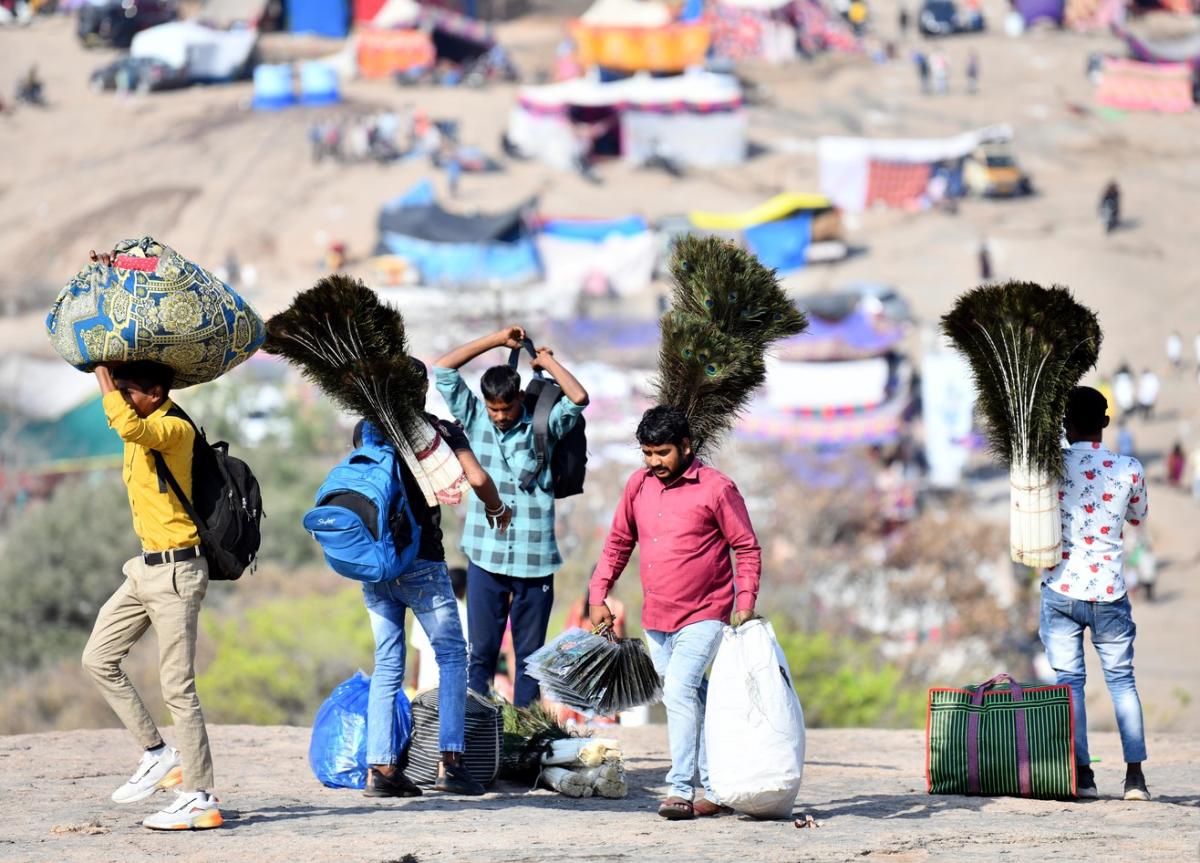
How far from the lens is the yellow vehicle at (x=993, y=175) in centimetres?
5203

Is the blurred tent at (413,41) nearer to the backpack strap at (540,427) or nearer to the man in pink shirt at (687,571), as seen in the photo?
the backpack strap at (540,427)

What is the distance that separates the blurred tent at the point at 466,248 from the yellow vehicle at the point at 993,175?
1428 centimetres

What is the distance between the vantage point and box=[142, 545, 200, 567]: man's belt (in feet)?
19.2

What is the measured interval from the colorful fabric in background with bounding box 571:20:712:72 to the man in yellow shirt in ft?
182

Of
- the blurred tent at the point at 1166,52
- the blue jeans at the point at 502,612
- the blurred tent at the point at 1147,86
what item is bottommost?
the blue jeans at the point at 502,612

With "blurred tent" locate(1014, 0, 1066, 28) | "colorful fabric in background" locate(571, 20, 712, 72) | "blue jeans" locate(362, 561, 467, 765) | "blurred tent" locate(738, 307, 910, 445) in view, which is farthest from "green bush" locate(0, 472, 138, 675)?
"blurred tent" locate(1014, 0, 1066, 28)

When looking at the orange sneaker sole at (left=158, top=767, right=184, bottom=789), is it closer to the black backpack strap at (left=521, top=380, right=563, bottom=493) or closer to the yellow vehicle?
the black backpack strap at (left=521, top=380, right=563, bottom=493)

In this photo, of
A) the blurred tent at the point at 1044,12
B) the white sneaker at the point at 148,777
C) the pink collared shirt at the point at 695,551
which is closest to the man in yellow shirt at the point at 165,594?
the white sneaker at the point at 148,777

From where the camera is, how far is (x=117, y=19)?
68000mm

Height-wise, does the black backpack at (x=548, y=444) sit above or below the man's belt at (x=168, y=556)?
above

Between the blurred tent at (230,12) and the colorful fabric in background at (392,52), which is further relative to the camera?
the blurred tent at (230,12)

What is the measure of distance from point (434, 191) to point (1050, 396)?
A: 156 feet

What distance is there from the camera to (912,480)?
1330 inches

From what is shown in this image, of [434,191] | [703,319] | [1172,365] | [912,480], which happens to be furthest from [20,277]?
[703,319]
